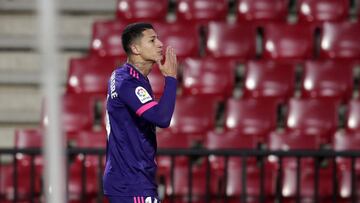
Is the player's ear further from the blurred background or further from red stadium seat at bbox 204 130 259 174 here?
red stadium seat at bbox 204 130 259 174

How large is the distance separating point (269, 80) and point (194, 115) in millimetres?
802

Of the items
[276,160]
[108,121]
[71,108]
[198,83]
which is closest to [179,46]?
[198,83]

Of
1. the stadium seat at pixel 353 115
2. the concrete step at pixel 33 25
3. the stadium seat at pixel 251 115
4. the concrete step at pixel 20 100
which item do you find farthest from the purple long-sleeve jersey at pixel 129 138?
the concrete step at pixel 33 25

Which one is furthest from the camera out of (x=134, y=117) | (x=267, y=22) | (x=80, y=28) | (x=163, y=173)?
(x=80, y=28)

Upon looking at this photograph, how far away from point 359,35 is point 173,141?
7.16 feet

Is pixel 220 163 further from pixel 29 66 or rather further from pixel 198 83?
pixel 29 66

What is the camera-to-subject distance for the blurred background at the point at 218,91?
25.7 ft

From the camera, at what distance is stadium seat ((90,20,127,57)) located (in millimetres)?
9664

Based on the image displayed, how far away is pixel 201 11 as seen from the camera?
9930 mm

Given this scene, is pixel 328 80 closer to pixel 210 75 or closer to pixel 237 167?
pixel 210 75

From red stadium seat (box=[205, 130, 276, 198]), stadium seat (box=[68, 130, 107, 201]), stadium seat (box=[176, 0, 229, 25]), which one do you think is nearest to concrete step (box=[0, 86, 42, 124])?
stadium seat (box=[68, 130, 107, 201])

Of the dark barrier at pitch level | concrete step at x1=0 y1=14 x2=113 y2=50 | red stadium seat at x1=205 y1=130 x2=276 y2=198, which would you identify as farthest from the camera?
concrete step at x1=0 y1=14 x2=113 y2=50

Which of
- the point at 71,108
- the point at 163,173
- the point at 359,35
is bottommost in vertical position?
the point at 163,173

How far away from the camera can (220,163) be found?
8.11m
